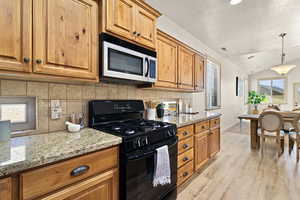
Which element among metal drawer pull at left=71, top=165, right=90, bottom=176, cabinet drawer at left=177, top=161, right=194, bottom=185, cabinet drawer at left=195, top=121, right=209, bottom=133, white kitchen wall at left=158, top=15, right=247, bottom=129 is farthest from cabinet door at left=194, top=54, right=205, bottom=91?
metal drawer pull at left=71, top=165, right=90, bottom=176

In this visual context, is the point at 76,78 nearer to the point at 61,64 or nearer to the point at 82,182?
the point at 61,64

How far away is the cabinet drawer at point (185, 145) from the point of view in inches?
76.4

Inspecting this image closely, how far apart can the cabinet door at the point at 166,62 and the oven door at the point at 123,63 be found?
1.35 ft

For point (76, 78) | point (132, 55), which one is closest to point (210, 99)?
point (132, 55)

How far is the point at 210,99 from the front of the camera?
14.8 feet

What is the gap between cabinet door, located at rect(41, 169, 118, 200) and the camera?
35.2 inches

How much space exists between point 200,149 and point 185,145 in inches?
20.5

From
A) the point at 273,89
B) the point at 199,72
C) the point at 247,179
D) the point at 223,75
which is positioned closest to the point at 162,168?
the point at 247,179

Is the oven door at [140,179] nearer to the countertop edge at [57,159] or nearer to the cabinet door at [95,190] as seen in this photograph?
the cabinet door at [95,190]

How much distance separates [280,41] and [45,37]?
5494 mm

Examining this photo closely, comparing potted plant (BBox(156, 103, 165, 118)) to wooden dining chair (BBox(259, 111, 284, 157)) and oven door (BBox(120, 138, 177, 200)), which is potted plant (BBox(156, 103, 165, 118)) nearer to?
oven door (BBox(120, 138, 177, 200))

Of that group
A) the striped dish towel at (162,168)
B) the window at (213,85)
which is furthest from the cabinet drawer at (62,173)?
the window at (213,85)

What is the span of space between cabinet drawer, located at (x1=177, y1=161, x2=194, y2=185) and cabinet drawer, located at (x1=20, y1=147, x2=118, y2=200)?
115cm

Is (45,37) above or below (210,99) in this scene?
above
